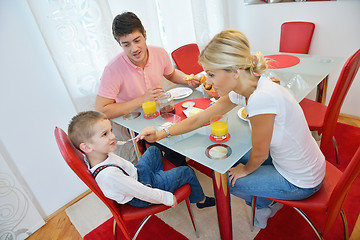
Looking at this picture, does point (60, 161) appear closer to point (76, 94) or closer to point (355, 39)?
point (76, 94)

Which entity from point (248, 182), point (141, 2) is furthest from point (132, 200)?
point (141, 2)

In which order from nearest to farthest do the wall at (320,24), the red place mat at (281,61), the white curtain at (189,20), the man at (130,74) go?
the man at (130,74), the red place mat at (281,61), the wall at (320,24), the white curtain at (189,20)

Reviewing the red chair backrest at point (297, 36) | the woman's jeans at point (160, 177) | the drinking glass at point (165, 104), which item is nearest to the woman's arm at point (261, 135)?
the woman's jeans at point (160, 177)

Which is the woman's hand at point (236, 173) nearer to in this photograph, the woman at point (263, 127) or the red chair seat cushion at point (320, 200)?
the woman at point (263, 127)

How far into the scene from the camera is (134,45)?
1726mm

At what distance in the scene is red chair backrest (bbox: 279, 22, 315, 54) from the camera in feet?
8.38

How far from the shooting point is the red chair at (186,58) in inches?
99.9

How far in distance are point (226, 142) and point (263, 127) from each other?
0.77 ft

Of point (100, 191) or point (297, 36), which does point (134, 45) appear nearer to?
point (100, 191)

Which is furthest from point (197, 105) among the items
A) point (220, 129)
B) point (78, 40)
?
point (78, 40)

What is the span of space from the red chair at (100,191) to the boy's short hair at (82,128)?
0.04 metres

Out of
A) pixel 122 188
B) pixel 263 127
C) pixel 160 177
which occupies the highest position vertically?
pixel 263 127

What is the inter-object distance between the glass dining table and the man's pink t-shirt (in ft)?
0.70

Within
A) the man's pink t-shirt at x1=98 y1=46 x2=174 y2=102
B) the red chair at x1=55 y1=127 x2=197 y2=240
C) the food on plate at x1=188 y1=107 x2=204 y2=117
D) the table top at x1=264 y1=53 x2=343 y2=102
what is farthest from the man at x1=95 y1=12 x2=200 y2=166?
Answer: the table top at x1=264 y1=53 x2=343 y2=102
